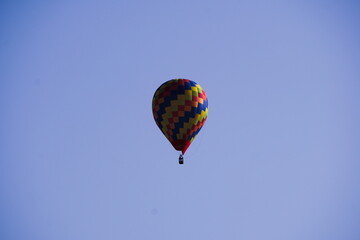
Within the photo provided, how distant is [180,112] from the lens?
2606 centimetres

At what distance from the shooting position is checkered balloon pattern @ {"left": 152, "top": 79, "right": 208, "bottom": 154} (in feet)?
85.2

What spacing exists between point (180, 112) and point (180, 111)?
7cm

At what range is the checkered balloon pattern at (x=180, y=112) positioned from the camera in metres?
26.0

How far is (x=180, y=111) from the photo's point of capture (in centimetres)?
2606

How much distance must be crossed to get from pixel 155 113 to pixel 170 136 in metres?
2.05

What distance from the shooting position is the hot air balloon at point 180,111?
2597 centimetres

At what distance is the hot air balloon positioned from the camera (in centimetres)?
2597

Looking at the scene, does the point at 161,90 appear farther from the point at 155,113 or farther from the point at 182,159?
the point at 182,159

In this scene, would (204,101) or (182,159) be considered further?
(204,101)

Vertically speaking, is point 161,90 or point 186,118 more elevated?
point 161,90

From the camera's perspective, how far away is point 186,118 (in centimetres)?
2603

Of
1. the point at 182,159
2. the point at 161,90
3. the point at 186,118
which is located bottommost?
the point at 182,159

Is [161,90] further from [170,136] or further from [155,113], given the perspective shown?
[170,136]

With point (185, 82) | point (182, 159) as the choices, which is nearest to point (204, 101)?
point (185, 82)
